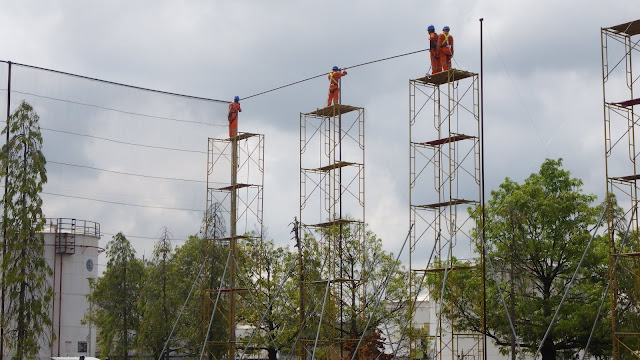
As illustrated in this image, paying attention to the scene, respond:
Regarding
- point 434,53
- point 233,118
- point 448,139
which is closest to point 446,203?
point 448,139

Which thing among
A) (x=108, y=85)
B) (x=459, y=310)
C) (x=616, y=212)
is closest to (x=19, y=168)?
(x=108, y=85)

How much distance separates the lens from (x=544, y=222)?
3431 cm

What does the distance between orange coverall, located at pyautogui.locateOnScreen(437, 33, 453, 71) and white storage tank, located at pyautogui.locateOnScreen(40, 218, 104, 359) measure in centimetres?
1868

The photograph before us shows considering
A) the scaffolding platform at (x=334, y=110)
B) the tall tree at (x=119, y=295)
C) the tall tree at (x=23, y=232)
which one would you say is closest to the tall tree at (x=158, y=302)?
the tall tree at (x=119, y=295)

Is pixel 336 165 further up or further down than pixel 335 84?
further down

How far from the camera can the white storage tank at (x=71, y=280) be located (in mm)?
40125

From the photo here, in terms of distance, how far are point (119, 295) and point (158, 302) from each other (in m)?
2.50

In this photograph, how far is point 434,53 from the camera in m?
26.9

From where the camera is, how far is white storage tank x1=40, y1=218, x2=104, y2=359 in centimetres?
4012

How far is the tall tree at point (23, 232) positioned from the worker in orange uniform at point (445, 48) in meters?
12.3

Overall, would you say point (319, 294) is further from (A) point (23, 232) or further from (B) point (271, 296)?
(A) point (23, 232)

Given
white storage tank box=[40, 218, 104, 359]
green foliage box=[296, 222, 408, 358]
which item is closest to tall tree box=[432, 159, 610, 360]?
green foliage box=[296, 222, 408, 358]

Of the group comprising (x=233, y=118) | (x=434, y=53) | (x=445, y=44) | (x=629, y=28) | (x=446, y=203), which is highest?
(x=445, y=44)

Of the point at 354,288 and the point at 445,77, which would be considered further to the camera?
the point at 354,288
